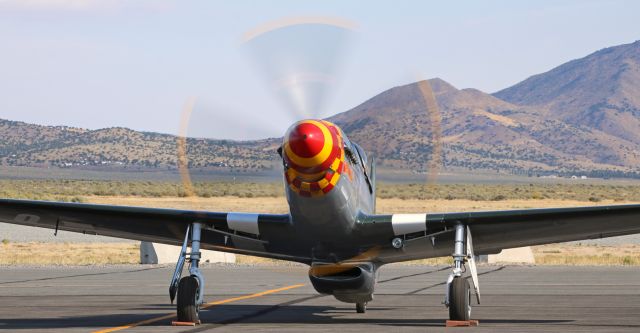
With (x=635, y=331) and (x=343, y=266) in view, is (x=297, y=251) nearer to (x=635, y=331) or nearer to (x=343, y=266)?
(x=343, y=266)

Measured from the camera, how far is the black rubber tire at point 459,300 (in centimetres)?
1714

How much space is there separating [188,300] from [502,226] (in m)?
5.13

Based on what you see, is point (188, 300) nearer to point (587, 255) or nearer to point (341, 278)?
point (341, 278)

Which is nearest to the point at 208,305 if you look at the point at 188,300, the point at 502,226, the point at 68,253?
the point at 188,300

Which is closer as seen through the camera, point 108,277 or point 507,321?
point 507,321

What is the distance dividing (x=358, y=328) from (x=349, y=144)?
276 centimetres

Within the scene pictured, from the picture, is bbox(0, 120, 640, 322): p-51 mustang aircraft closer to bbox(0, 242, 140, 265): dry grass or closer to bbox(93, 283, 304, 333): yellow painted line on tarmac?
bbox(93, 283, 304, 333): yellow painted line on tarmac

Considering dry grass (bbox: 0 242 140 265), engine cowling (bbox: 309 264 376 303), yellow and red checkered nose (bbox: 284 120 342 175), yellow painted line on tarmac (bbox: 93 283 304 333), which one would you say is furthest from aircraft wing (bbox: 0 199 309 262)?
dry grass (bbox: 0 242 140 265)

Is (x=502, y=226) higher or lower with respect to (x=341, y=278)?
higher

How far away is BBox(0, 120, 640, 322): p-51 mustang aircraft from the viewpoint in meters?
16.5

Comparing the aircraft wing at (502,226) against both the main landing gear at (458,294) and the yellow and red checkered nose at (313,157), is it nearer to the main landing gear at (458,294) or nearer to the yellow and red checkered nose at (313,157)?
the main landing gear at (458,294)

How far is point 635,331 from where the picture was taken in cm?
1619

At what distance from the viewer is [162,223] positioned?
19281mm

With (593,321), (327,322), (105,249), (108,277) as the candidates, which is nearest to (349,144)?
(327,322)
